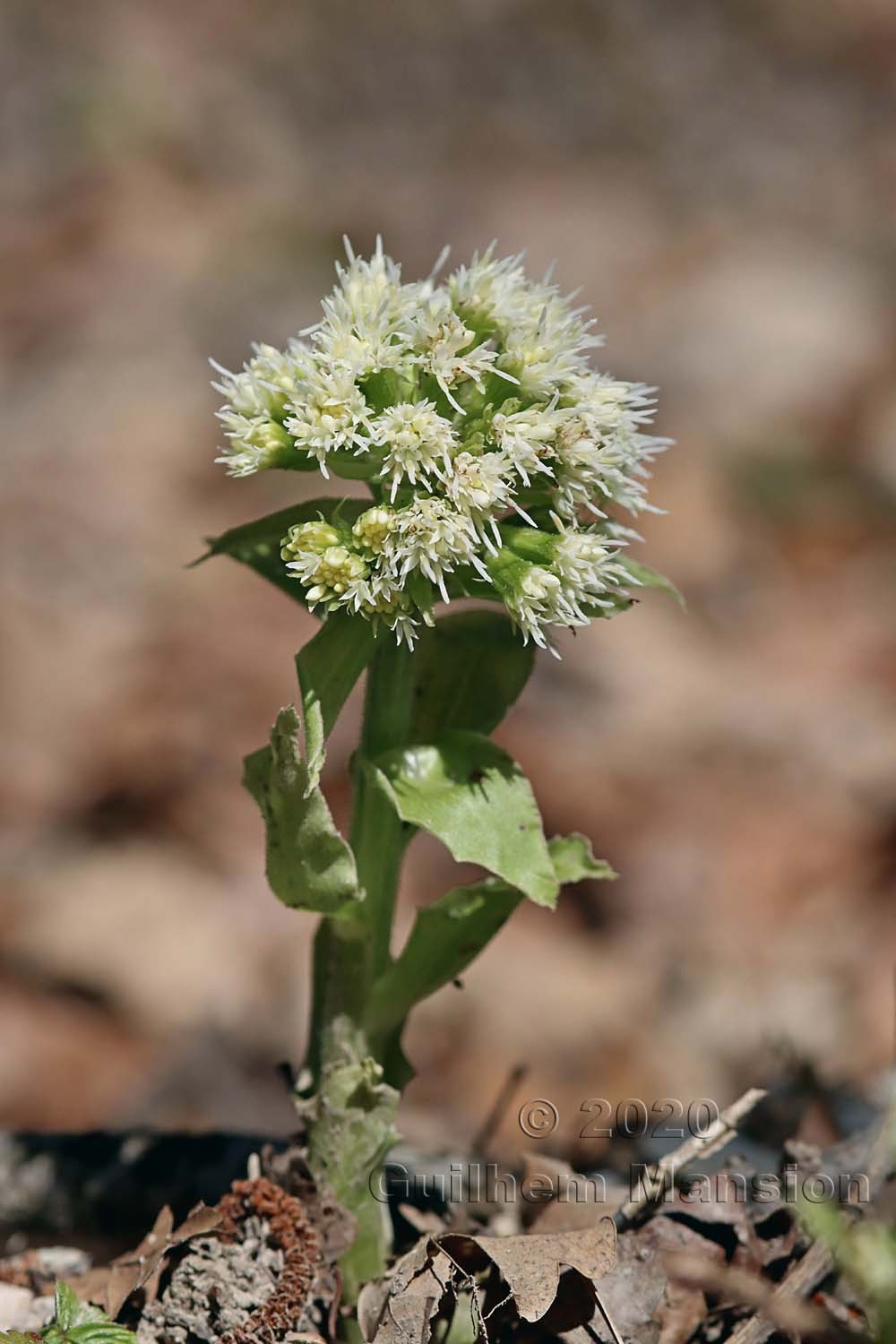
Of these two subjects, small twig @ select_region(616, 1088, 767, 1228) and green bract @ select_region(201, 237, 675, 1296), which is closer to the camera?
green bract @ select_region(201, 237, 675, 1296)

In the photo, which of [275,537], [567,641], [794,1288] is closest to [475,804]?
[275,537]

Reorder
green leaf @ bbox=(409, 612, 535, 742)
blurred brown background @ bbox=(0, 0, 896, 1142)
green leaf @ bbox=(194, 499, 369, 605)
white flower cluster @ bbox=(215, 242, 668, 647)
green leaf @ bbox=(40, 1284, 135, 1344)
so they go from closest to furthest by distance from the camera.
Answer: green leaf @ bbox=(40, 1284, 135, 1344) → white flower cluster @ bbox=(215, 242, 668, 647) → green leaf @ bbox=(194, 499, 369, 605) → green leaf @ bbox=(409, 612, 535, 742) → blurred brown background @ bbox=(0, 0, 896, 1142)

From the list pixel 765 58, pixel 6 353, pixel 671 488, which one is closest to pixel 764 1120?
pixel 671 488

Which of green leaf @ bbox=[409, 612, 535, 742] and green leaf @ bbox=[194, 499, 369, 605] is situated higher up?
green leaf @ bbox=[194, 499, 369, 605]

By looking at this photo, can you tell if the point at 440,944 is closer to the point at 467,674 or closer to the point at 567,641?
the point at 467,674

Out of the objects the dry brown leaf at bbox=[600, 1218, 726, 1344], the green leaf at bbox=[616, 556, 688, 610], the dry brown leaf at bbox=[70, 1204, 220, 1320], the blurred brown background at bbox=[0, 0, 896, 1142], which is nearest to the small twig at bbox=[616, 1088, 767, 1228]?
the dry brown leaf at bbox=[600, 1218, 726, 1344]

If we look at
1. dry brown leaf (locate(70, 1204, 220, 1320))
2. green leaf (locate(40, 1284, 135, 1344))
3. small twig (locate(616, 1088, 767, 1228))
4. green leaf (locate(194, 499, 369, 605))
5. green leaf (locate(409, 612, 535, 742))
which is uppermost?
green leaf (locate(194, 499, 369, 605))

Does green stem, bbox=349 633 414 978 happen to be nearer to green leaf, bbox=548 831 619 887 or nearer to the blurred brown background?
green leaf, bbox=548 831 619 887

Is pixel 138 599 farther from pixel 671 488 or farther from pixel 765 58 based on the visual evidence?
pixel 765 58
